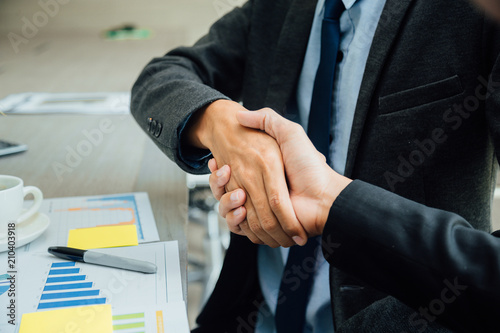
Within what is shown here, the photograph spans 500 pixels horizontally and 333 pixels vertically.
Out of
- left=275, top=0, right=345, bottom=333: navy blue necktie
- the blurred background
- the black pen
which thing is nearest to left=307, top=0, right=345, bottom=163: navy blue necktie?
left=275, top=0, right=345, bottom=333: navy blue necktie

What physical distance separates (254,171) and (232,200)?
5 centimetres

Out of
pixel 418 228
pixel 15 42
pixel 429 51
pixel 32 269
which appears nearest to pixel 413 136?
pixel 429 51

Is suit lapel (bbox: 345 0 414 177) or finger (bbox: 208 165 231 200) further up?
suit lapel (bbox: 345 0 414 177)

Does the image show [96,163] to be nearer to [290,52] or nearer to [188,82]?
[188,82]

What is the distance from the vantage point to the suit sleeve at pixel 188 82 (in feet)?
2.60

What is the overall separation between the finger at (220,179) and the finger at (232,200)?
3cm

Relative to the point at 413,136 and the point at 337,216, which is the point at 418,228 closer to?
the point at 337,216

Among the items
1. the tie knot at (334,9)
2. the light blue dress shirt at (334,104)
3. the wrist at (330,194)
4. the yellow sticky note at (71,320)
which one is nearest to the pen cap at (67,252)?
the yellow sticky note at (71,320)

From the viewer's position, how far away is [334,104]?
86cm

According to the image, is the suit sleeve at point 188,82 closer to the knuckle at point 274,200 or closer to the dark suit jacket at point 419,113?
the dark suit jacket at point 419,113

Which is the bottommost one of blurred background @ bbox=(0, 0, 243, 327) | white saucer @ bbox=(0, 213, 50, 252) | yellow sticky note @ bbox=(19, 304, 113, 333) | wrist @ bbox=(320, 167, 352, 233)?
blurred background @ bbox=(0, 0, 243, 327)

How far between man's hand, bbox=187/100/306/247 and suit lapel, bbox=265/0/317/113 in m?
0.18

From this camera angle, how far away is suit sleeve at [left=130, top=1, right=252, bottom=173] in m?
0.79

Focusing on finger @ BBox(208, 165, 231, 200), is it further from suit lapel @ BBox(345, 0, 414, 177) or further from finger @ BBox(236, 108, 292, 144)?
suit lapel @ BBox(345, 0, 414, 177)
